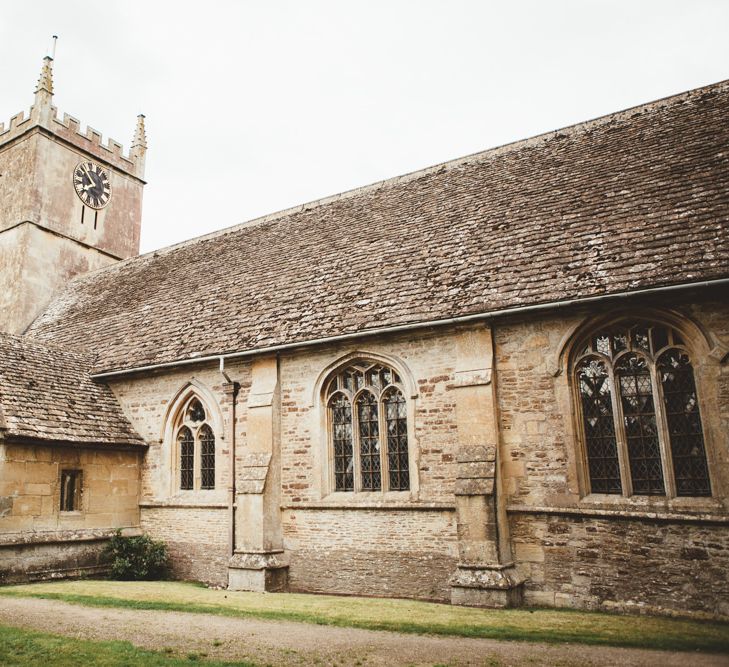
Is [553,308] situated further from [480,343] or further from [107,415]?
[107,415]

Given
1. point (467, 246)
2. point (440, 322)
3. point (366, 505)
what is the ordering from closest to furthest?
point (440, 322) → point (366, 505) → point (467, 246)

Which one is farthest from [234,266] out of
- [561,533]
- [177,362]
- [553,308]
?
[561,533]

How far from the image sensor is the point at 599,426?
414 inches

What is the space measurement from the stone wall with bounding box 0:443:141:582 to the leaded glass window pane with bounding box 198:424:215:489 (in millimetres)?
1843

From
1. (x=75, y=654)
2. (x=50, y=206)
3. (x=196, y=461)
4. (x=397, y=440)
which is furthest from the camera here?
(x=50, y=206)

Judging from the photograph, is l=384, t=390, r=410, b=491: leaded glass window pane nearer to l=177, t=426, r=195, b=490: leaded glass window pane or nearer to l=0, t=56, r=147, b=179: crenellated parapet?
l=177, t=426, r=195, b=490: leaded glass window pane

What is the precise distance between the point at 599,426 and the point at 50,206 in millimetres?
20528

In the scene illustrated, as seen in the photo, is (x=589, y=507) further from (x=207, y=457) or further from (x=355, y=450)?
(x=207, y=457)

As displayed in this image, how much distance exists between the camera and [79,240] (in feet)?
79.0

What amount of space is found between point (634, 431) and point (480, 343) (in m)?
2.86

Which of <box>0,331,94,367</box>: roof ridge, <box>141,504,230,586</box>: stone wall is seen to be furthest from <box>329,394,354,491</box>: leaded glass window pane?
<box>0,331,94,367</box>: roof ridge

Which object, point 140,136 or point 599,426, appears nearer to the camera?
point 599,426

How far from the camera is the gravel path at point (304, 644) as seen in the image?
22.1 ft

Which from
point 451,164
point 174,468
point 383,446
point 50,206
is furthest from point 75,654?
point 50,206
